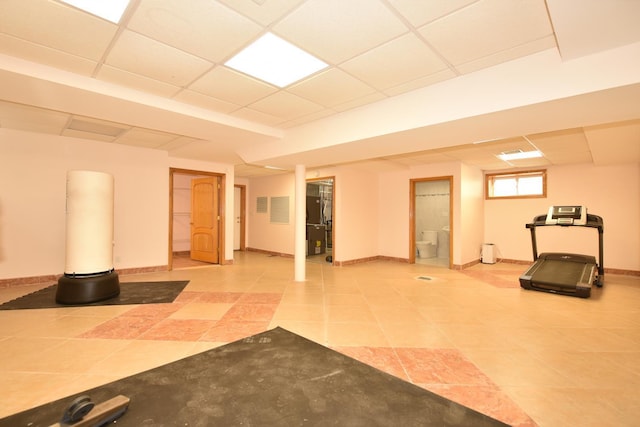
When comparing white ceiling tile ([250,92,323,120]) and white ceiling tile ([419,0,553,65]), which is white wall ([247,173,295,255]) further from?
white ceiling tile ([419,0,553,65])

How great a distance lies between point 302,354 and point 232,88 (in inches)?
107

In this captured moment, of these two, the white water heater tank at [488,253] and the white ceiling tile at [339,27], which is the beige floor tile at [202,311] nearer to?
the white ceiling tile at [339,27]

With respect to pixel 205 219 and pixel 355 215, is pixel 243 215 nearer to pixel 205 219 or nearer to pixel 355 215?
pixel 205 219

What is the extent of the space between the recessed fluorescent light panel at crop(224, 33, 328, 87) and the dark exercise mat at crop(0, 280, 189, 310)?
3.21 metres

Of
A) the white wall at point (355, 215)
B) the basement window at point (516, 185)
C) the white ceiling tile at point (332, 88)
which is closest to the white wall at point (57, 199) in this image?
the white wall at point (355, 215)

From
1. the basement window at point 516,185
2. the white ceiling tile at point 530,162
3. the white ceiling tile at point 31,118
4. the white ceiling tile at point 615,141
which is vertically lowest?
the basement window at point 516,185

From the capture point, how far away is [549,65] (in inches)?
94.5

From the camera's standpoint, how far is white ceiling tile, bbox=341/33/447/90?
7.88 ft

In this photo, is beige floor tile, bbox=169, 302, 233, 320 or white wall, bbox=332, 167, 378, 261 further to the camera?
white wall, bbox=332, 167, 378, 261

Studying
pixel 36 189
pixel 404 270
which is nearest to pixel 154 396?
pixel 36 189

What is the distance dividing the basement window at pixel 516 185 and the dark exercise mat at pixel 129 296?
25.4ft

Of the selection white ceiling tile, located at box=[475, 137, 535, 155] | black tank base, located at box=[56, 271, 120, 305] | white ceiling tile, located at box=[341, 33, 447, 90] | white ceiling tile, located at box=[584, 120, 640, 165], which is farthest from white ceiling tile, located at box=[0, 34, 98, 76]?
white ceiling tile, located at box=[584, 120, 640, 165]

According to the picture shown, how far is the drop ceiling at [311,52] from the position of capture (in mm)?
1996

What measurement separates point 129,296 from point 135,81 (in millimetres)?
2960
